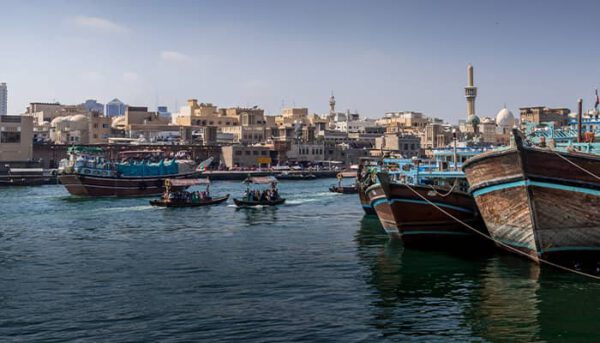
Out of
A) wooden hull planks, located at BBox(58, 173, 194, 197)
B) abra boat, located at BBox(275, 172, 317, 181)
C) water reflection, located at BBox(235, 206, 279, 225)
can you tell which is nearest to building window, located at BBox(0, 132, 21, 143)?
wooden hull planks, located at BBox(58, 173, 194, 197)

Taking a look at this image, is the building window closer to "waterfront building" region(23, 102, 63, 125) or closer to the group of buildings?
the group of buildings

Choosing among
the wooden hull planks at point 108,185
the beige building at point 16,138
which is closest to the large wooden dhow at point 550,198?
the wooden hull planks at point 108,185

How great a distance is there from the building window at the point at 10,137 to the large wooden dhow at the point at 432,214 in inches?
3053

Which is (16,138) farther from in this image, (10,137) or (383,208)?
(383,208)

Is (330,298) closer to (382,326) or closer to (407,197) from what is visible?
(382,326)

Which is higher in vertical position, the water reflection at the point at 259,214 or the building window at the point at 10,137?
the building window at the point at 10,137

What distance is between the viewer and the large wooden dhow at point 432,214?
31141mm

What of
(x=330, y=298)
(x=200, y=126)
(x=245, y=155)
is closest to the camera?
(x=330, y=298)

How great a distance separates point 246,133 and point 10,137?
4513cm

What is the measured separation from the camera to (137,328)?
1895cm

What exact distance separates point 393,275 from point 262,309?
7.22 m

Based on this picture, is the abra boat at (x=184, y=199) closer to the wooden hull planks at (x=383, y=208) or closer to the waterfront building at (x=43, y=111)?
the wooden hull planks at (x=383, y=208)

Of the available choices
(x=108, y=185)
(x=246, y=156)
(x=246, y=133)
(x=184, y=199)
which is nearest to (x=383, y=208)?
(x=184, y=199)

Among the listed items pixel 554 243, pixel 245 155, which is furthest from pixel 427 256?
pixel 245 155
